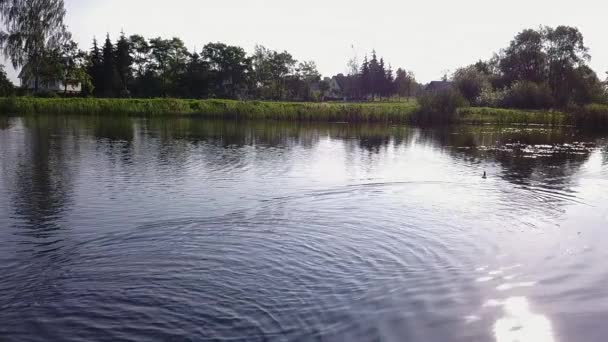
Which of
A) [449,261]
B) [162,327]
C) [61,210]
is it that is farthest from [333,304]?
[61,210]

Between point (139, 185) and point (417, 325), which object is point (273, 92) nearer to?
point (139, 185)

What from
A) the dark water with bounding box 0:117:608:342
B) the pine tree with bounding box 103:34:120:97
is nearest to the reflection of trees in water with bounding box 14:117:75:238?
the dark water with bounding box 0:117:608:342

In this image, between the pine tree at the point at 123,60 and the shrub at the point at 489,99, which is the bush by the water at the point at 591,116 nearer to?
the shrub at the point at 489,99

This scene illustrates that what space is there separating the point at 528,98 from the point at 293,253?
7780 cm

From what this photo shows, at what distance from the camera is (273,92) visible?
327ft

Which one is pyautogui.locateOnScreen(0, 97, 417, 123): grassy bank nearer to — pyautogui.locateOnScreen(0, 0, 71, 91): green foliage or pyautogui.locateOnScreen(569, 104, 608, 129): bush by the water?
pyautogui.locateOnScreen(0, 0, 71, 91): green foliage

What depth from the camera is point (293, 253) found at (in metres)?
10.9

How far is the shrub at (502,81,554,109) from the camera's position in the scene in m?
78.3

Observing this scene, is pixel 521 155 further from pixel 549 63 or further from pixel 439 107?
pixel 549 63

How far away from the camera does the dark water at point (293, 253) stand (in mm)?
7785

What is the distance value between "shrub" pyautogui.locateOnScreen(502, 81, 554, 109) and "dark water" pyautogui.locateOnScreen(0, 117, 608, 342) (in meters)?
60.4

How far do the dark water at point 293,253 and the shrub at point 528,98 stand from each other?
60448mm

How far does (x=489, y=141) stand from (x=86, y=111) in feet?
146

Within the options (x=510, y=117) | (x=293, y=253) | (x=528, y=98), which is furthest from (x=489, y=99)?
(x=293, y=253)
